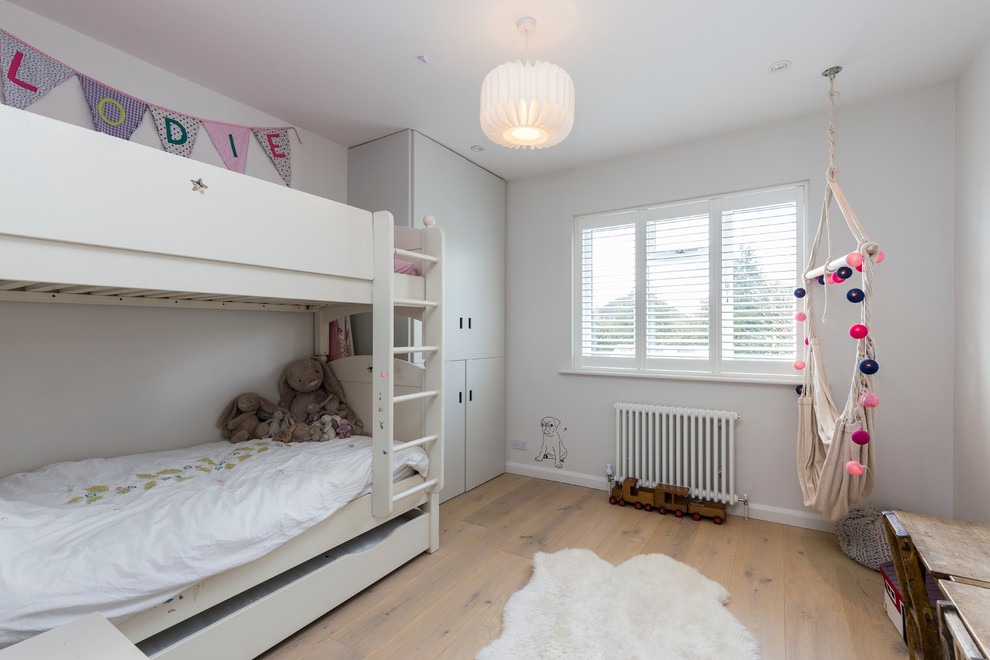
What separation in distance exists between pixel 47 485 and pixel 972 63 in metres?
4.53

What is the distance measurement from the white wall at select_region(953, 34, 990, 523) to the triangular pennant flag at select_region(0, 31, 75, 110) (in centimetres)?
416

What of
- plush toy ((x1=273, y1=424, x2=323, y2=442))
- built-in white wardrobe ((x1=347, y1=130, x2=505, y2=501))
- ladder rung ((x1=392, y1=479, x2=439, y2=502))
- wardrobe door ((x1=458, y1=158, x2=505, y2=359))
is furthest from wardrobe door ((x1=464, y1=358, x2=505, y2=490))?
plush toy ((x1=273, y1=424, x2=323, y2=442))

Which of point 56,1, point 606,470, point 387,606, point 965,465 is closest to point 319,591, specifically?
point 387,606

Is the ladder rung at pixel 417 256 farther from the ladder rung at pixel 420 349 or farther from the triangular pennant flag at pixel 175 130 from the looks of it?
the triangular pennant flag at pixel 175 130

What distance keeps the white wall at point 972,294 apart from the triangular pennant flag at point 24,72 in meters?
4.16

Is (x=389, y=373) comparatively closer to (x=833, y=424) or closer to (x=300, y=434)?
(x=300, y=434)

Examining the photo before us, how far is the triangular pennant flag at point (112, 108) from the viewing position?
207 centimetres

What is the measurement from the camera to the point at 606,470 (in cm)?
335

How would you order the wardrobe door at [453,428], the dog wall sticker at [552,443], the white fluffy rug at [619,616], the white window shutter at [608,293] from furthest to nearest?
the dog wall sticker at [552,443], the white window shutter at [608,293], the wardrobe door at [453,428], the white fluffy rug at [619,616]

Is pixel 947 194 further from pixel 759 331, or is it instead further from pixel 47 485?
pixel 47 485

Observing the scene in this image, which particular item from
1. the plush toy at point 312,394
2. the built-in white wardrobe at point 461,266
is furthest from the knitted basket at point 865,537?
the plush toy at point 312,394

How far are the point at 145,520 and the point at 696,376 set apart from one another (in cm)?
297

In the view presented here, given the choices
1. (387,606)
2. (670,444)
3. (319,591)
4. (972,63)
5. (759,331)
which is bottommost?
(387,606)

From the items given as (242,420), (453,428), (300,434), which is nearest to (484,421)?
(453,428)
